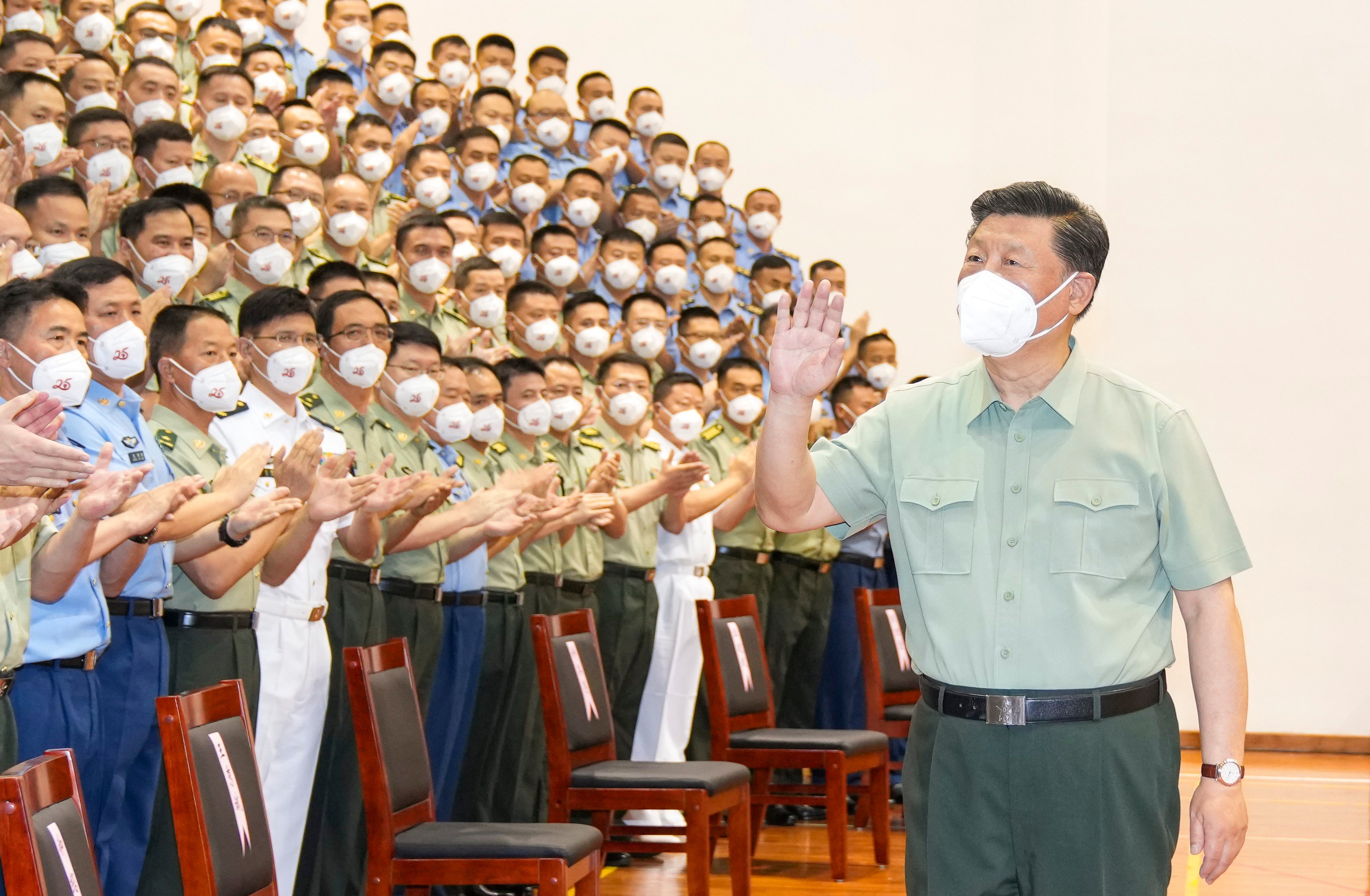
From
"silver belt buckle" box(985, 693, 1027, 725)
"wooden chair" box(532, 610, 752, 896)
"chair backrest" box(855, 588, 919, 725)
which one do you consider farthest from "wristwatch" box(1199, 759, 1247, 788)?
"chair backrest" box(855, 588, 919, 725)

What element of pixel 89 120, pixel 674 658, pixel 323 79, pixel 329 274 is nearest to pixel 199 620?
pixel 329 274

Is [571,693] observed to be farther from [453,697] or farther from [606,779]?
[453,697]

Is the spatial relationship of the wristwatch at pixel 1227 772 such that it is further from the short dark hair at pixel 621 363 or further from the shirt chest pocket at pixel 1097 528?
the short dark hair at pixel 621 363

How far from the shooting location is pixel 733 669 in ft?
15.1

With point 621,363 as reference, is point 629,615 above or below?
below

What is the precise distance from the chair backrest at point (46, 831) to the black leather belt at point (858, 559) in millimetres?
4156

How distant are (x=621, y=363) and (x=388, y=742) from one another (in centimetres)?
236

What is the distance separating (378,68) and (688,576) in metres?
3.18

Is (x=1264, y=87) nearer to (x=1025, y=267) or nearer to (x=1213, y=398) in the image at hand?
(x=1213, y=398)

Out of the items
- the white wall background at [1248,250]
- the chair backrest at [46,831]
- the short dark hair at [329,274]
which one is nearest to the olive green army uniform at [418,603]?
the short dark hair at [329,274]

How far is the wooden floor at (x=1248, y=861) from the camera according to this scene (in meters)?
4.47

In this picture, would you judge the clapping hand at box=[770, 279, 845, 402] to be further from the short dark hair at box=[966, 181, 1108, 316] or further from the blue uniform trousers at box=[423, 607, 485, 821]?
the blue uniform trousers at box=[423, 607, 485, 821]

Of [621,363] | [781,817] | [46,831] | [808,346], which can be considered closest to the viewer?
[46,831]

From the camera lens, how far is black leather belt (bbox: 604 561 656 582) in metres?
4.99
